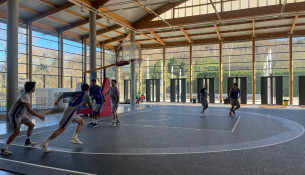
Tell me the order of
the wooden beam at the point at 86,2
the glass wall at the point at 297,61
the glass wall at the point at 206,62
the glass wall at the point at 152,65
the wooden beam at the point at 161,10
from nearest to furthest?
1. the wooden beam at the point at 86,2
2. the wooden beam at the point at 161,10
3. the glass wall at the point at 297,61
4. the glass wall at the point at 206,62
5. the glass wall at the point at 152,65

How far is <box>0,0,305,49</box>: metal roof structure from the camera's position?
17859mm

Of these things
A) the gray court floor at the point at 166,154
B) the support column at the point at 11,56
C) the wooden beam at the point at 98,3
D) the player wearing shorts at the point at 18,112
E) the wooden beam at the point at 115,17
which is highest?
the wooden beam at the point at 98,3

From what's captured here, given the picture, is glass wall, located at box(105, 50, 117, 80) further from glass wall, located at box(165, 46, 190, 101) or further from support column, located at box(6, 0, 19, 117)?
support column, located at box(6, 0, 19, 117)

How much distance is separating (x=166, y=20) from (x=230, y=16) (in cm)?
563

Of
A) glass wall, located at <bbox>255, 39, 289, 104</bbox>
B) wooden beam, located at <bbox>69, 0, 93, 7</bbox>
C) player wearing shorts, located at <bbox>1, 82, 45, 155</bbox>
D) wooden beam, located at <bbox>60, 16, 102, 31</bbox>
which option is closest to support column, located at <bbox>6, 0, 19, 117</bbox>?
wooden beam, located at <bbox>69, 0, 93, 7</bbox>

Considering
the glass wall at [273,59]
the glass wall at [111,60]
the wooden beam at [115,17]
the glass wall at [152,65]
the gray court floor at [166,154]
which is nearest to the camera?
the gray court floor at [166,154]

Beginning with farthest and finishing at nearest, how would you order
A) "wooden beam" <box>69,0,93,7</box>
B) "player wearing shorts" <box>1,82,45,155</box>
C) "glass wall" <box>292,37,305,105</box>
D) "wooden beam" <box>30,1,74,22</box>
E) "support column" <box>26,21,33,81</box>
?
"glass wall" <box>292,37,305,105</box> → "support column" <box>26,21,33,81</box> → "wooden beam" <box>30,1,74,22</box> → "wooden beam" <box>69,0,93,7</box> → "player wearing shorts" <box>1,82,45,155</box>

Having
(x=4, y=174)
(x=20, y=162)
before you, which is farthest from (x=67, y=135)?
(x=4, y=174)

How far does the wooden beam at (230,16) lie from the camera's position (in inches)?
680

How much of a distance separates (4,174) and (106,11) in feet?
50.0

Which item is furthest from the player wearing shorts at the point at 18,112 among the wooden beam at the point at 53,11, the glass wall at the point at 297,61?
the glass wall at the point at 297,61

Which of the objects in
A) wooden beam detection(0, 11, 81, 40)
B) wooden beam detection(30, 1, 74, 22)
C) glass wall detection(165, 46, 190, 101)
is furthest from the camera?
glass wall detection(165, 46, 190, 101)

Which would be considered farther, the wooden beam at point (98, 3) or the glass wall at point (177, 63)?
the glass wall at point (177, 63)

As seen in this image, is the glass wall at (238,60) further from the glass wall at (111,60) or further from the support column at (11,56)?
the support column at (11,56)
